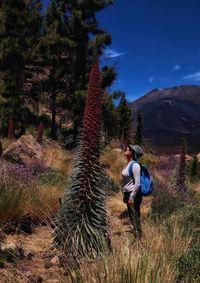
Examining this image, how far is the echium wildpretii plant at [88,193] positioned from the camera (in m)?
6.61

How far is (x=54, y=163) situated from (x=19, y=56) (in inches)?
402

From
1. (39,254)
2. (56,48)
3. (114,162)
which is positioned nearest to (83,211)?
(39,254)

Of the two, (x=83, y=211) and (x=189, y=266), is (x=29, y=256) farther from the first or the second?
(x=189, y=266)

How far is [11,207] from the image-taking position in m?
7.95

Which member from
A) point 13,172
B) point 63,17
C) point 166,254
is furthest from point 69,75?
point 166,254

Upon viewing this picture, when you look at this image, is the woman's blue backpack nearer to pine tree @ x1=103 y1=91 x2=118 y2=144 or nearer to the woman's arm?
the woman's arm

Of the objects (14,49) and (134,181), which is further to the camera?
(14,49)

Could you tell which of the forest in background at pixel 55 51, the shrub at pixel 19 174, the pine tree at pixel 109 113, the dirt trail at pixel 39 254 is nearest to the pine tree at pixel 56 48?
the forest in background at pixel 55 51

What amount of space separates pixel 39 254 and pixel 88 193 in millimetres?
1156

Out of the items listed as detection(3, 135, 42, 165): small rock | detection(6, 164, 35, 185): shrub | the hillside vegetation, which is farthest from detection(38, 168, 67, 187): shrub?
detection(3, 135, 42, 165): small rock

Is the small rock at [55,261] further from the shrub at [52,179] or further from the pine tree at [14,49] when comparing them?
the pine tree at [14,49]

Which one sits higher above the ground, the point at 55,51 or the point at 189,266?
the point at 55,51

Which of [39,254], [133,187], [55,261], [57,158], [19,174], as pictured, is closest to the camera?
[55,261]

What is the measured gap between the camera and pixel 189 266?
17.0ft
